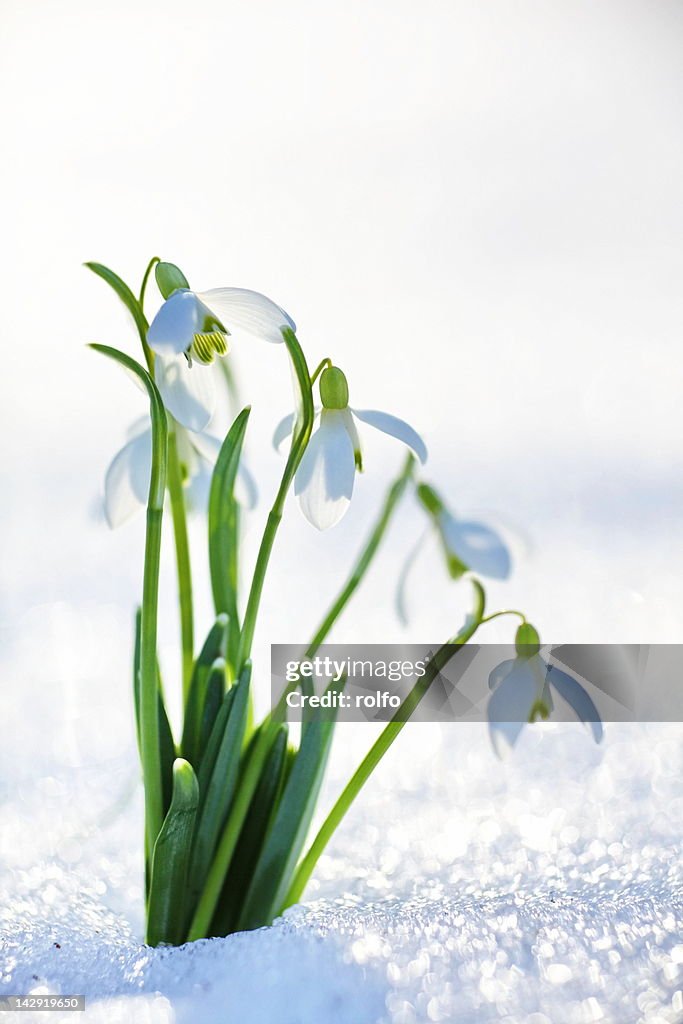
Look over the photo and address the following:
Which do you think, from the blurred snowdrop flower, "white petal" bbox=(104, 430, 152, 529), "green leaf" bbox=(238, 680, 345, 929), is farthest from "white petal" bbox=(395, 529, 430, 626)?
"white petal" bbox=(104, 430, 152, 529)

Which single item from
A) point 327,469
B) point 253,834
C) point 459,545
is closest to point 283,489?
point 327,469

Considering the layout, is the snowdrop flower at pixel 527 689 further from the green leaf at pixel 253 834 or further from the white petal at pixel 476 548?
the green leaf at pixel 253 834

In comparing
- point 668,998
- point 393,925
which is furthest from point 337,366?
point 668,998

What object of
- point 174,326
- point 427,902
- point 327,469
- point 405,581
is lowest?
point 427,902

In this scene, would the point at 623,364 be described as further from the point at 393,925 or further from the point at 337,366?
the point at 393,925

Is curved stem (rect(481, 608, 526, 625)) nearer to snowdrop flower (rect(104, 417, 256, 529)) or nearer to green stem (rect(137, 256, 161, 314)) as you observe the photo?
snowdrop flower (rect(104, 417, 256, 529))

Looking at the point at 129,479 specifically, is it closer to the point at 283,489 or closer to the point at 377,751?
the point at 283,489
